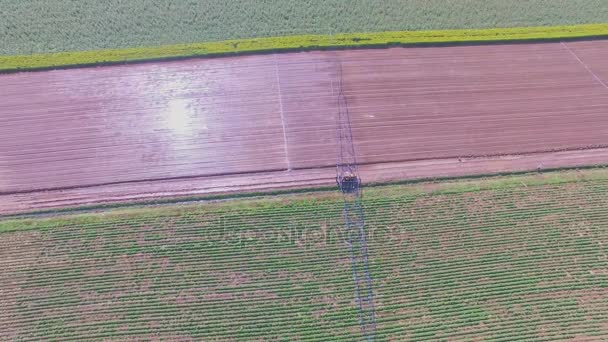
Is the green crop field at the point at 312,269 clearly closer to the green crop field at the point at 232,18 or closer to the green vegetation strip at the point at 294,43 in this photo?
the green vegetation strip at the point at 294,43

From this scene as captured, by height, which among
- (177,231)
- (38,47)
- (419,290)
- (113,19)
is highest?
(113,19)

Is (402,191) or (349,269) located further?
(402,191)

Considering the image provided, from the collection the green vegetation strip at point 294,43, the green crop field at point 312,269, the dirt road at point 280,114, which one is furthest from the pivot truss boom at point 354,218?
the green vegetation strip at point 294,43

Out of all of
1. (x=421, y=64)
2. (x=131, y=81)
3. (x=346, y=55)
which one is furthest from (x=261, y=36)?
(x=421, y=64)

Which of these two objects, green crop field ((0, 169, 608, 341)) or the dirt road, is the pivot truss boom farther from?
the dirt road

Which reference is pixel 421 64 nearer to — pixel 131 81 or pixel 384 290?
pixel 384 290

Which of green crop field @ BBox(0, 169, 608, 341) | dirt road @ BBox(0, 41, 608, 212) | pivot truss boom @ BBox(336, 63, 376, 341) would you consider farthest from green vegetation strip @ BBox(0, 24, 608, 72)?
green crop field @ BBox(0, 169, 608, 341)
